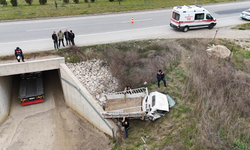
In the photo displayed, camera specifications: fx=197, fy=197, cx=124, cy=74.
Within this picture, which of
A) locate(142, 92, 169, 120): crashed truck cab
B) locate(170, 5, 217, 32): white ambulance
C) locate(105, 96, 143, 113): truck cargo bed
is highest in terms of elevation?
locate(170, 5, 217, 32): white ambulance

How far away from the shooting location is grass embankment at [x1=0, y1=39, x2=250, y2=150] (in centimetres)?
819

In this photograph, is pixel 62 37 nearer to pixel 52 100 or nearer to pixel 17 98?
pixel 52 100

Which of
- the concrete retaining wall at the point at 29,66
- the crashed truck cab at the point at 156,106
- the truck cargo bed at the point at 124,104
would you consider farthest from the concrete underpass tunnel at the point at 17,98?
the crashed truck cab at the point at 156,106

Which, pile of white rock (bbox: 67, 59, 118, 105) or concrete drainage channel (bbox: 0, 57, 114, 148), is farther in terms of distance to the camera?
pile of white rock (bbox: 67, 59, 118, 105)

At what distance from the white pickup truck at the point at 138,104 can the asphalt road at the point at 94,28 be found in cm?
533

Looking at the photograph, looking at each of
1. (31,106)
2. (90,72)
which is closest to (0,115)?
(31,106)

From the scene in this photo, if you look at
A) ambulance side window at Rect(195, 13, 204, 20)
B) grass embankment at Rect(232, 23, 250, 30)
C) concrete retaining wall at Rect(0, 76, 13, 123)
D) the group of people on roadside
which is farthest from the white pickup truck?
grass embankment at Rect(232, 23, 250, 30)

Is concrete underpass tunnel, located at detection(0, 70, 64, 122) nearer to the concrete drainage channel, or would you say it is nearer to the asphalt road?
the concrete drainage channel

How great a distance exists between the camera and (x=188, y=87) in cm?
1065

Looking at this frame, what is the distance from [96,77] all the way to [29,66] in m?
4.31

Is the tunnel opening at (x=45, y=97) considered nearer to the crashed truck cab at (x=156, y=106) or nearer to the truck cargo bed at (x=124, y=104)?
the truck cargo bed at (x=124, y=104)

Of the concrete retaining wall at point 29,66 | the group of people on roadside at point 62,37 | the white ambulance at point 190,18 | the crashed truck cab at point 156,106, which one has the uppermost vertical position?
the white ambulance at point 190,18

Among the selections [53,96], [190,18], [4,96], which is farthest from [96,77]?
[190,18]

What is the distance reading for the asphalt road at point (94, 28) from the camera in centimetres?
1439
